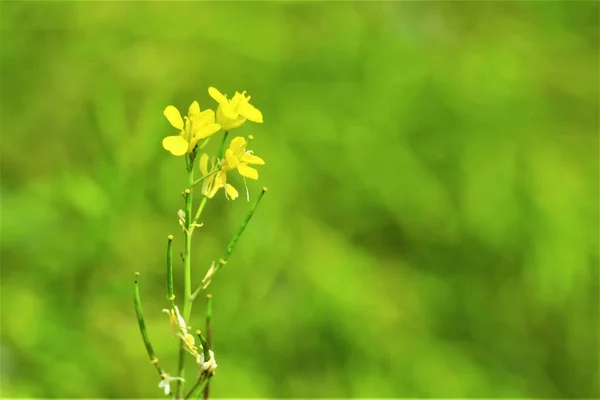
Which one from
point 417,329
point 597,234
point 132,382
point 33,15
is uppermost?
point 33,15

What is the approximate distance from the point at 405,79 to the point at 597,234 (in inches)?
12.5

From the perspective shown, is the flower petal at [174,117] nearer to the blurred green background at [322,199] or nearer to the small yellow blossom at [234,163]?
the small yellow blossom at [234,163]

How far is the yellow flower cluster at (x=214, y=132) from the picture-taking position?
25 centimetres

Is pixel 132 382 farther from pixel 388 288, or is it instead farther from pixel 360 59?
pixel 360 59

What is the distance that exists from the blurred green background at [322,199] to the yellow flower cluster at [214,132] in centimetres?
37

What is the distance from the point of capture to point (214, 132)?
0.83 ft

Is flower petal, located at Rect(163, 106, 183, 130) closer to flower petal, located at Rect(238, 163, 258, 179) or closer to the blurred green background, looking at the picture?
flower petal, located at Rect(238, 163, 258, 179)

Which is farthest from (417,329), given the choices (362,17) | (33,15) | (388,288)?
(33,15)

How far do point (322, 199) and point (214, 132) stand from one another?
1.73 ft

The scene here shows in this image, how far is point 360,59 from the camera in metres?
0.83

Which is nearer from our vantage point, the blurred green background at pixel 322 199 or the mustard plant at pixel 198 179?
the mustard plant at pixel 198 179

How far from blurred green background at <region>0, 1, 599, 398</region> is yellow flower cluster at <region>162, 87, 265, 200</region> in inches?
14.6

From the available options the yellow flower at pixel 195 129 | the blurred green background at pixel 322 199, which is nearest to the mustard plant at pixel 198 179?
the yellow flower at pixel 195 129

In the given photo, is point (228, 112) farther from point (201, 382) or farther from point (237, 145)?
point (201, 382)
